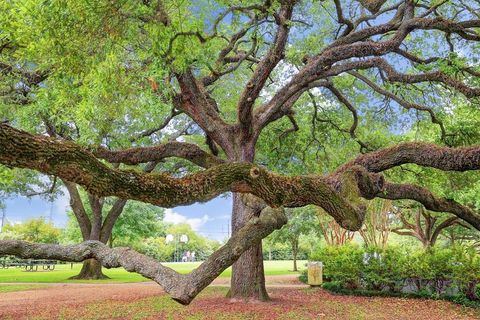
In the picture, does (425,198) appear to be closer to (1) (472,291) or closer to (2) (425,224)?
(1) (472,291)

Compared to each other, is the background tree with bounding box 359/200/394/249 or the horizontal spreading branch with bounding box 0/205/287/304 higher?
the background tree with bounding box 359/200/394/249

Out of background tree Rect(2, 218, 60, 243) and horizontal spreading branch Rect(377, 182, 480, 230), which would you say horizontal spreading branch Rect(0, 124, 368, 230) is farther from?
background tree Rect(2, 218, 60, 243)

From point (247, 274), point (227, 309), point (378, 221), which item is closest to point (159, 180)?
point (227, 309)

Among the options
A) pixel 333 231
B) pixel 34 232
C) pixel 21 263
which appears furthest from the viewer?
pixel 34 232

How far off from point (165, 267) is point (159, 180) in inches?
44.2

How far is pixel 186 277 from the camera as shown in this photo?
4.33m

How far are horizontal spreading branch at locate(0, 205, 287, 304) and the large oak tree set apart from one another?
0.06 ft

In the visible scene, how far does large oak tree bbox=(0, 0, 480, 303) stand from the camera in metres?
4.36

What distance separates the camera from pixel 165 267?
15.3ft

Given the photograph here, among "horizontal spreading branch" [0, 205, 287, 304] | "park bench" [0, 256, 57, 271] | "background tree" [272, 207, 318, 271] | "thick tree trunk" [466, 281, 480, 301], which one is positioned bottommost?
"thick tree trunk" [466, 281, 480, 301]

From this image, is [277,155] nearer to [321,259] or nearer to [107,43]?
[321,259]

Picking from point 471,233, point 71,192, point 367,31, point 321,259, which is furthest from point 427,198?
point 471,233

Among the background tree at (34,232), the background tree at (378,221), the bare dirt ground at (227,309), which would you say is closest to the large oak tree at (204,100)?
the bare dirt ground at (227,309)

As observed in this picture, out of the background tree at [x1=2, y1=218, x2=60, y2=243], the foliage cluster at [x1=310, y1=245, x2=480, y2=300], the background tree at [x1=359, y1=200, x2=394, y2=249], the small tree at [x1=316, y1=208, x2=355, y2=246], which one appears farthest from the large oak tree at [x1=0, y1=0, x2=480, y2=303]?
the background tree at [x1=2, y1=218, x2=60, y2=243]
